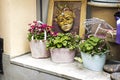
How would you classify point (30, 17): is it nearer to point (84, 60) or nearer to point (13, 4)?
point (13, 4)

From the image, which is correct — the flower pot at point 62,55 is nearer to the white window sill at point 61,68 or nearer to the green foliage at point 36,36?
the white window sill at point 61,68

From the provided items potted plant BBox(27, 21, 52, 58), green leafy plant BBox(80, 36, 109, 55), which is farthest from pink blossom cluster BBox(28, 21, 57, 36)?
green leafy plant BBox(80, 36, 109, 55)

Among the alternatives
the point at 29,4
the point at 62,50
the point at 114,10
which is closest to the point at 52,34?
the point at 62,50

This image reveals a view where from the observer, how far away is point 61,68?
1.78m

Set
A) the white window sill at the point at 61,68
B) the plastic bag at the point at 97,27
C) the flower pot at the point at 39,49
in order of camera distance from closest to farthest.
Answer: the white window sill at the point at 61,68 → the plastic bag at the point at 97,27 → the flower pot at the point at 39,49

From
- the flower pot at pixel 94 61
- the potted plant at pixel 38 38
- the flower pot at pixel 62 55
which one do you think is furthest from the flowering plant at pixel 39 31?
the flower pot at pixel 94 61

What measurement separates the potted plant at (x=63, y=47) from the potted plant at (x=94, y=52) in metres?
0.14

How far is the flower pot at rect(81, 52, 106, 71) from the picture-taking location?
1674 millimetres

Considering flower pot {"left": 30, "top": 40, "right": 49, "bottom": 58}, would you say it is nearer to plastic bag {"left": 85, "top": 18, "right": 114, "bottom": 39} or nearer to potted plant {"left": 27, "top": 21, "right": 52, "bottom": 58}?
potted plant {"left": 27, "top": 21, "right": 52, "bottom": 58}

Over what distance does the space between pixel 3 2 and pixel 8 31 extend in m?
0.24

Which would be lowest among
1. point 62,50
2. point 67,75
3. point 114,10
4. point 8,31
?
point 67,75

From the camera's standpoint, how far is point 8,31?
1.98 metres

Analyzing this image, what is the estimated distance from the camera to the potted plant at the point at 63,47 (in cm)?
183

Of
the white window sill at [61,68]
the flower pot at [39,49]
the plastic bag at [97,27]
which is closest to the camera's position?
the white window sill at [61,68]
